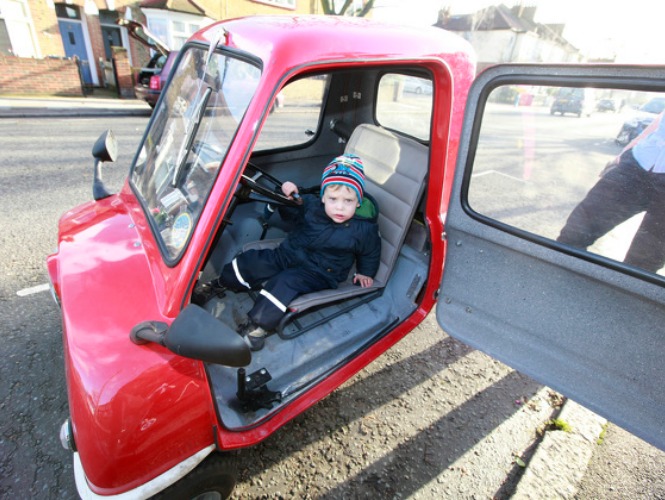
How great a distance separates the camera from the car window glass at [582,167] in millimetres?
1370

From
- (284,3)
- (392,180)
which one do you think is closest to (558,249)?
(392,180)

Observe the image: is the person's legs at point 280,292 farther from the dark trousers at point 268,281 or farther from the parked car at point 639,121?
the parked car at point 639,121

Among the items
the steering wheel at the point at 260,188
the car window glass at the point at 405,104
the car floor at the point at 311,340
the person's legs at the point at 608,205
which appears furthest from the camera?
the car window glass at the point at 405,104

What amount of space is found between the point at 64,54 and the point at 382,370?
16.3 metres

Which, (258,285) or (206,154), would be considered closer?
(206,154)

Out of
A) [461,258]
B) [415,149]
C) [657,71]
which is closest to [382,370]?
[461,258]

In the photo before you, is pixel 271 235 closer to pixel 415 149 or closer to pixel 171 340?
pixel 415 149

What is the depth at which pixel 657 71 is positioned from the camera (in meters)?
1.20

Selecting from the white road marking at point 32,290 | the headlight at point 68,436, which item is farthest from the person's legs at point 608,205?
the white road marking at point 32,290

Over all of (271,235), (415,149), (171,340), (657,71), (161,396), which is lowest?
(271,235)

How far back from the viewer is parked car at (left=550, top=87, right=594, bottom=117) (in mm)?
1468

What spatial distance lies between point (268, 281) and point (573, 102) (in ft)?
5.68

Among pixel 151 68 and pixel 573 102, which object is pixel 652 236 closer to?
pixel 573 102

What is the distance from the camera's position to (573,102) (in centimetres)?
154
